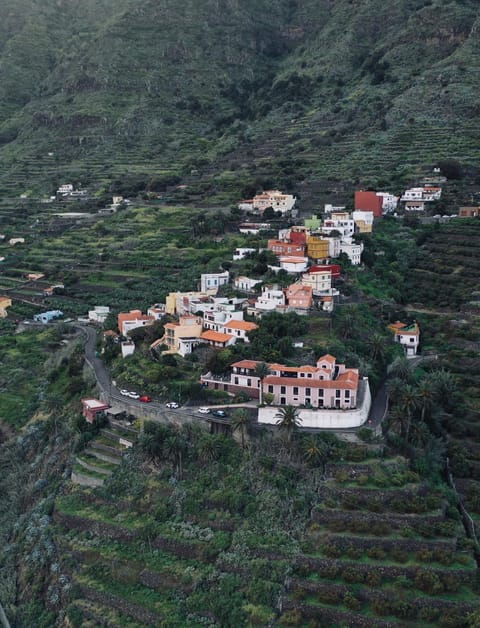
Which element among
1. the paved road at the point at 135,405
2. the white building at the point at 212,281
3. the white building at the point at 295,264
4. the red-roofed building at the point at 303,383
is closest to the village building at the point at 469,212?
the white building at the point at 295,264

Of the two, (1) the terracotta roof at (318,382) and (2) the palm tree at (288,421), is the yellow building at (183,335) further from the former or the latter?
(2) the palm tree at (288,421)

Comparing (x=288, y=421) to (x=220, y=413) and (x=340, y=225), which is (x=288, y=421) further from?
(x=340, y=225)

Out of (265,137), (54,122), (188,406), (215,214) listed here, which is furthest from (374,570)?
(54,122)

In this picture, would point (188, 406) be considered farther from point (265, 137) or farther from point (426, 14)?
point (426, 14)

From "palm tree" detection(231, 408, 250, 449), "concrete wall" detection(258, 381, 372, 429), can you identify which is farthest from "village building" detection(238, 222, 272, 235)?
"palm tree" detection(231, 408, 250, 449)

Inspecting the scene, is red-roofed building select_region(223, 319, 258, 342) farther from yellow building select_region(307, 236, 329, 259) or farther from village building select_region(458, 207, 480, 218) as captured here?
village building select_region(458, 207, 480, 218)
